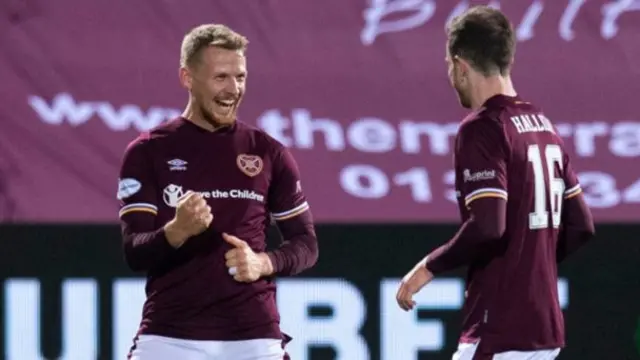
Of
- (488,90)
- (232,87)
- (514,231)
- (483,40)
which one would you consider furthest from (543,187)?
(232,87)

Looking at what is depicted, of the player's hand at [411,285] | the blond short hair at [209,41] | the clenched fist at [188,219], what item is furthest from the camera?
the blond short hair at [209,41]

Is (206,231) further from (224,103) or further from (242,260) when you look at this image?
(224,103)

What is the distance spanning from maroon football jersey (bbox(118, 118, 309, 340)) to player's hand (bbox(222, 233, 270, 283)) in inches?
3.0

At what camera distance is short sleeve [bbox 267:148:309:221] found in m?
4.20

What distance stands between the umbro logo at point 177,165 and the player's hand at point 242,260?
24 centimetres

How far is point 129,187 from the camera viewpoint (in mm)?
4059

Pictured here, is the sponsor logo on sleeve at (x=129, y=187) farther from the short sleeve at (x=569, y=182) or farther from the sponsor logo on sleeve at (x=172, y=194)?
the short sleeve at (x=569, y=182)

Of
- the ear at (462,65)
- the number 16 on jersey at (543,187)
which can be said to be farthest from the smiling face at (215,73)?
the number 16 on jersey at (543,187)

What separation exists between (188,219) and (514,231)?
83 cm

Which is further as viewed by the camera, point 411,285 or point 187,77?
point 187,77

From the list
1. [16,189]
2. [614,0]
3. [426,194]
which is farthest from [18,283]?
[614,0]

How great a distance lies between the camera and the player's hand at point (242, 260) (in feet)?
12.9

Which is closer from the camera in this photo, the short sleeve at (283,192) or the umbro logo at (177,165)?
the umbro logo at (177,165)

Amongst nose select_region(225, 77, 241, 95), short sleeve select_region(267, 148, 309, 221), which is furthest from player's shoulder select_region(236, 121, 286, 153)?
nose select_region(225, 77, 241, 95)
